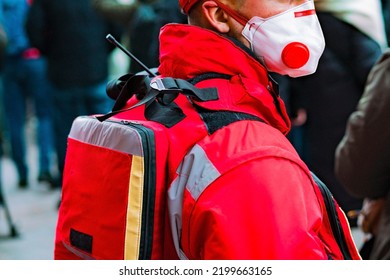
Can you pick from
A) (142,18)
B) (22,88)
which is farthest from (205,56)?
(22,88)

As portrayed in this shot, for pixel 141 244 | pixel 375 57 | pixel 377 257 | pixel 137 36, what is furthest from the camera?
pixel 137 36

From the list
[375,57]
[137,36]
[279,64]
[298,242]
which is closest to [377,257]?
[279,64]

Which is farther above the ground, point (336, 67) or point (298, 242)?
point (298, 242)

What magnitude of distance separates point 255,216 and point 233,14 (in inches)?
20.3

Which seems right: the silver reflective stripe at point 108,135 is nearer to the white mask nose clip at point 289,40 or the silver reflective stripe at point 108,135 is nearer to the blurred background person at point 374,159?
the white mask nose clip at point 289,40

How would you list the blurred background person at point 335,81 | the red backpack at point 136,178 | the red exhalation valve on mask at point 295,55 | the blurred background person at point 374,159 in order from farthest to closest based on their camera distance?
the blurred background person at point 335,81 → the blurred background person at point 374,159 → the red exhalation valve on mask at point 295,55 → the red backpack at point 136,178

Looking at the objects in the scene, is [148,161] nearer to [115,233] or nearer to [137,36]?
[115,233]

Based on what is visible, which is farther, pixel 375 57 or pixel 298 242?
pixel 375 57

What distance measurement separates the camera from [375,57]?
176 inches

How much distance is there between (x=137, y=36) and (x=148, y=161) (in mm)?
3749

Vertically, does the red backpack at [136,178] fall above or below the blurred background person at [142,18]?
above

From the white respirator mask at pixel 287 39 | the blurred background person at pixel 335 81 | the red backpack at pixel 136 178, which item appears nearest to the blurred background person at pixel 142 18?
the blurred background person at pixel 335 81

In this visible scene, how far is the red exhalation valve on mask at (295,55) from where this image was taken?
5.87ft

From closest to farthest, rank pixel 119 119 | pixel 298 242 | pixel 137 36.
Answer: pixel 298 242 < pixel 119 119 < pixel 137 36
